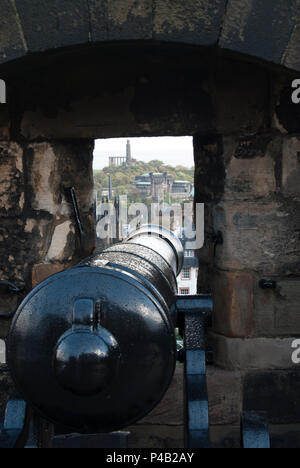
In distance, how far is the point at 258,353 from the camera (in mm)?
2980

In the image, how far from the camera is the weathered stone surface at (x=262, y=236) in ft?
→ 9.62

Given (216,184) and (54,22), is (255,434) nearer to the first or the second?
(216,184)

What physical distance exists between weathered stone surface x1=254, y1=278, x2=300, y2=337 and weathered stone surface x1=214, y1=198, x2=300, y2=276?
0.09 meters

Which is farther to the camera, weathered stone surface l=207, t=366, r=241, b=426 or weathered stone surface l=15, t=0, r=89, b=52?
weathered stone surface l=207, t=366, r=241, b=426

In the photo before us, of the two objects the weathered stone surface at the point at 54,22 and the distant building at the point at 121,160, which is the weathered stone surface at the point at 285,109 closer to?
the weathered stone surface at the point at 54,22

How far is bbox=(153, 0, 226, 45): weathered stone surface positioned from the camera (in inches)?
86.3

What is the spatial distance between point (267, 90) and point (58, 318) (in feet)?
6.27

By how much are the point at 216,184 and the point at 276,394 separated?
4.02 ft

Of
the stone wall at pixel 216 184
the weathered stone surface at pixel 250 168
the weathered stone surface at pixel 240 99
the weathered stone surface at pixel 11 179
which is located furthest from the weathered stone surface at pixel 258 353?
the weathered stone surface at pixel 11 179

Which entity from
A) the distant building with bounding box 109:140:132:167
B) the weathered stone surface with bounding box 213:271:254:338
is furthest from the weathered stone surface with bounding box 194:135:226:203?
the distant building with bounding box 109:140:132:167

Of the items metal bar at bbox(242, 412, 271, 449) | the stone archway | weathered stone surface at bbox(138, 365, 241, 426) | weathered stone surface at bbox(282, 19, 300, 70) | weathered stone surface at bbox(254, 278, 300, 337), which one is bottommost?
metal bar at bbox(242, 412, 271, 449)

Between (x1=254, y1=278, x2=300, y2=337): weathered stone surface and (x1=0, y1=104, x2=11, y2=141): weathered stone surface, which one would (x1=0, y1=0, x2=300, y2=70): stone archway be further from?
(x1=254, y1=278, x2=300, y2=337): weathered stone surface

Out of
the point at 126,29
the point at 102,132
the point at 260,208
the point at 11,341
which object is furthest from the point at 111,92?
the point at 11,341

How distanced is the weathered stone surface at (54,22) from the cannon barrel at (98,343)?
3.65ft
